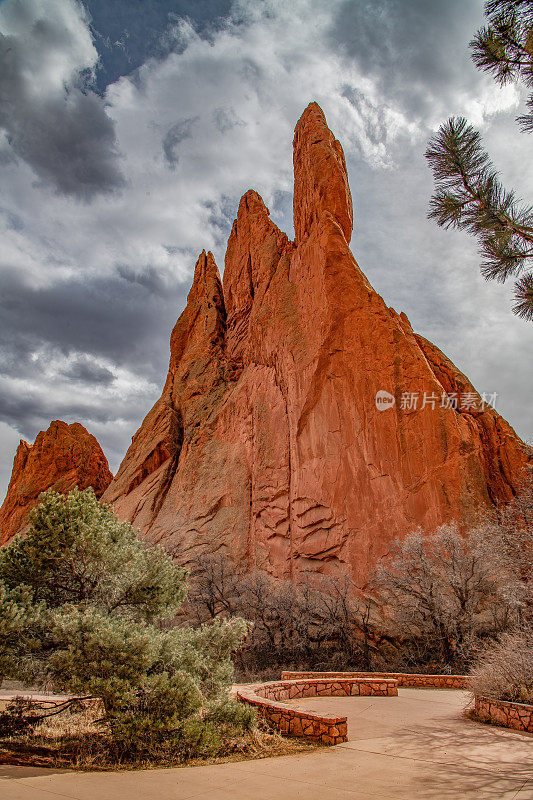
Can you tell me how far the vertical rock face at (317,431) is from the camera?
2128cm

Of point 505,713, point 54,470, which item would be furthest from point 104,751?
point 54,470

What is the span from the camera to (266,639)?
17594mm

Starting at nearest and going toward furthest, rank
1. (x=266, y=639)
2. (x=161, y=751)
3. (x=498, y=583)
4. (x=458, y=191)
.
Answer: (x=161, y=751) < (x=458, y=191) < (x=498, y=583) < (x=266, y=639)

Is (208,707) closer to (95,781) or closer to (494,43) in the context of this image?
(95,781)

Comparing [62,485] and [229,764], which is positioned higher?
[62,485]

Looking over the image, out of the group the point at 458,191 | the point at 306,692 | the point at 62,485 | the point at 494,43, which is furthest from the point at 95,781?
the point at 62,485

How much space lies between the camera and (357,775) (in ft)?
16.7

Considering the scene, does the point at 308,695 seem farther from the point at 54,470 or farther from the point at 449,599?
the point at 54,470

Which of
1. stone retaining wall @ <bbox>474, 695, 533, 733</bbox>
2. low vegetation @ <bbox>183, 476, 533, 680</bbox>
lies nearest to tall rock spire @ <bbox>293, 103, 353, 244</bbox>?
low vegetation @ <bbox>183, 476, 533, 680</bbox>

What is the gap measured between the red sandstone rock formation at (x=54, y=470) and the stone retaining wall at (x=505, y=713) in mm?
41316

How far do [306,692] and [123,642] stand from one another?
5657 millimetres

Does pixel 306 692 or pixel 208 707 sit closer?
pixel 208 707

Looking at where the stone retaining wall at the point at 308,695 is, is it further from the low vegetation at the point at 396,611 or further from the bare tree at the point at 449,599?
the bare tree at the point at 449,599
